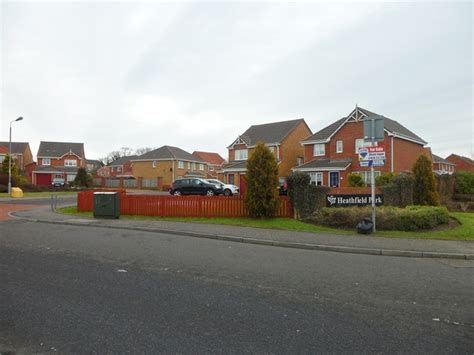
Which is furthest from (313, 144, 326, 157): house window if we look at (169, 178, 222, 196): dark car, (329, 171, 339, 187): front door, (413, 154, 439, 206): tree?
(413, 154, 439, 206): tree

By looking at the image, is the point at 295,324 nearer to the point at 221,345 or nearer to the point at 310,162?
the point at 221,345

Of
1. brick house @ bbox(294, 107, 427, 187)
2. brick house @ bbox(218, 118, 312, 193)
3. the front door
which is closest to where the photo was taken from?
brick house @ bbox(294, 107, 427, 187)

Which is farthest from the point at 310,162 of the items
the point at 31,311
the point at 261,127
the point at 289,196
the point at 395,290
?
the point at 31,311

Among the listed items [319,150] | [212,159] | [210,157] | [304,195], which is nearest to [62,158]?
[210,157]

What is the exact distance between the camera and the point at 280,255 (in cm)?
877

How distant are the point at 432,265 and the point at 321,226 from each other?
5.21 meters

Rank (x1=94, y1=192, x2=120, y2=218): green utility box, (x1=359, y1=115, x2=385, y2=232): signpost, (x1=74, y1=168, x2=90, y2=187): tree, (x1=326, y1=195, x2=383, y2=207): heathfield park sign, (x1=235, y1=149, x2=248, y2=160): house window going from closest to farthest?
(x1=359, y1=115, x2=385, y2=232): signpost → (x1=326, y1=195, x2=383, y2=207): heathfield park sign → (x1=94, y1=192, x2=120, y2=218): green utility box → (x1=235, y1=149, x2=248, y2=160): house window → (x1=74, y1=168, x2=90, y2=187): tree

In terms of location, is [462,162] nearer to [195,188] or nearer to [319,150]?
[319,150]

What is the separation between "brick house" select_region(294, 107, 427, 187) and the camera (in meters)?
33.2

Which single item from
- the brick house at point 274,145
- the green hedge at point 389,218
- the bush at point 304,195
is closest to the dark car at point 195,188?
the bush at point 304,195

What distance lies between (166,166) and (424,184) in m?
43.8

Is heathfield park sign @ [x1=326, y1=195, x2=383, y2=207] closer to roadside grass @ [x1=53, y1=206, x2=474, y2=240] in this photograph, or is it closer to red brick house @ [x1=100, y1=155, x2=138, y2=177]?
roadside grass @ [x1=53, y1=206, x2=474, y2=240]

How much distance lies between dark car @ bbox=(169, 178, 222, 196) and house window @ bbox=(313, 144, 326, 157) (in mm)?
16217

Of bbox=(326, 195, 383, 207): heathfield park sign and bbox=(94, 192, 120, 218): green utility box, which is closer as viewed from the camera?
bbox=(326, 195, 383, 207): heathfield park sign
